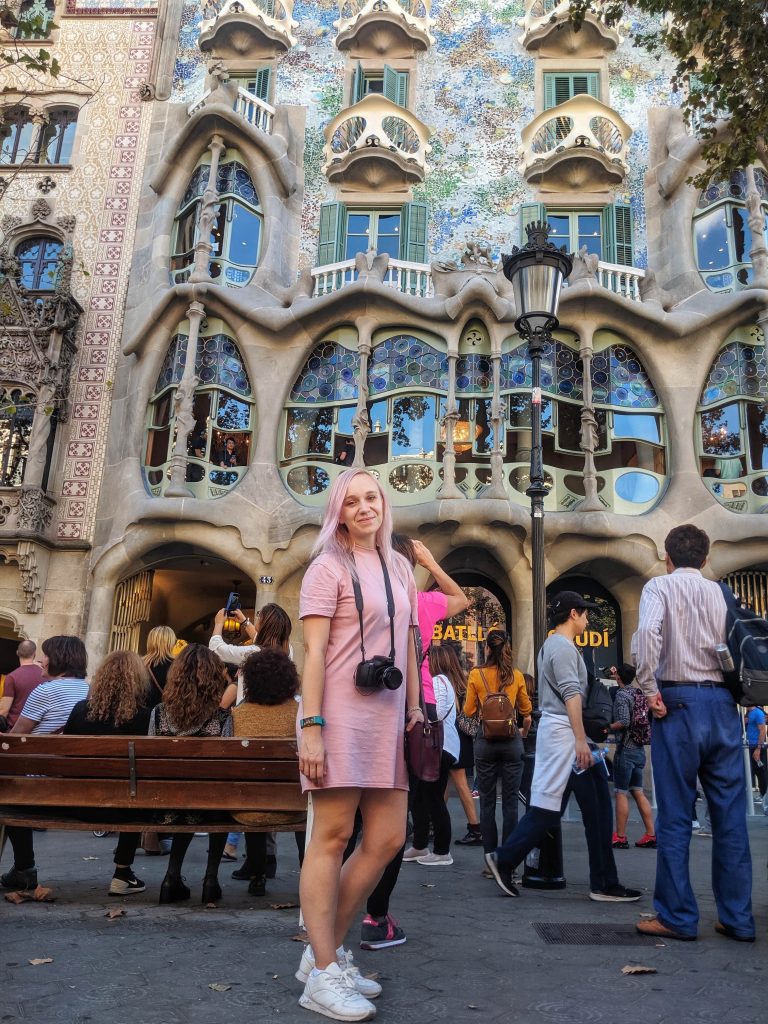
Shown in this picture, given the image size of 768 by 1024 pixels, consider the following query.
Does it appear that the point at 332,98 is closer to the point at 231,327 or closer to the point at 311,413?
the point at 231,327

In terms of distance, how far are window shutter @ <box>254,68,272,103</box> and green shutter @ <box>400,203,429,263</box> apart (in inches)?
178

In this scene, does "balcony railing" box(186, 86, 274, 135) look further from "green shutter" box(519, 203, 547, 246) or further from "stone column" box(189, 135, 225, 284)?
"green shutter" box(519, 203, 547, 246)

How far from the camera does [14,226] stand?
19750 millimetres

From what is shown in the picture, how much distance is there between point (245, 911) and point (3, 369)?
16.4 m

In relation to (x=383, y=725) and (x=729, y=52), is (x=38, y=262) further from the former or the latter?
(x=383, y=725)

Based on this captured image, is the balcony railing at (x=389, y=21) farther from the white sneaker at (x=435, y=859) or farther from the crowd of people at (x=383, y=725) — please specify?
the white sneaker at (x=435, y=859)

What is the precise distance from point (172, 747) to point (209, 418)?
13.1 metres

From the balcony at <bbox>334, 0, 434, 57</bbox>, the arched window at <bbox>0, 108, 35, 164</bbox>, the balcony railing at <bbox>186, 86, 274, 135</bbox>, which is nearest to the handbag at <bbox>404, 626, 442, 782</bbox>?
the balcony railing at <bbox>186, 86, 274, 135</bbox>

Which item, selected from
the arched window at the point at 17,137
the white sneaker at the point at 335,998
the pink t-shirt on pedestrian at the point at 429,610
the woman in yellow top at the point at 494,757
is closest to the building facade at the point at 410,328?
the arched window at the point at 17,137

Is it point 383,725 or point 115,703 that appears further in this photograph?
point 115,703

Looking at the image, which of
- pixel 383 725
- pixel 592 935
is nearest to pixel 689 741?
pixel 592 935

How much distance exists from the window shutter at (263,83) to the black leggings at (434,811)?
Answer: 18.0m

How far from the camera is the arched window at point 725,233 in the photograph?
17.6 meters

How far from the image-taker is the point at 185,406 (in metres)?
16.9
